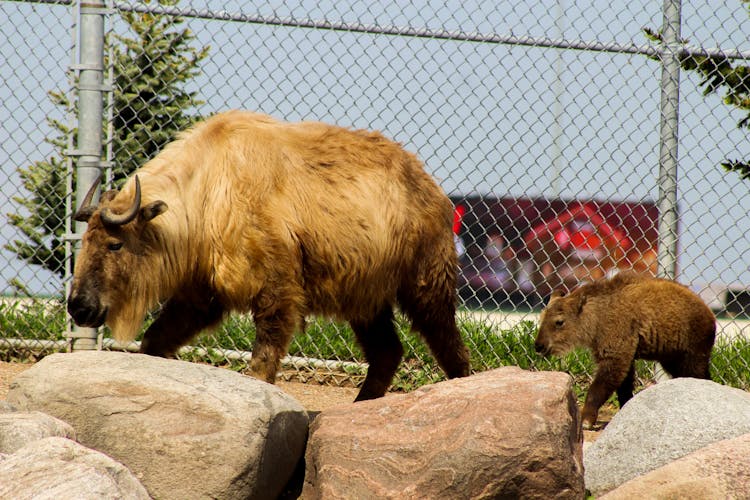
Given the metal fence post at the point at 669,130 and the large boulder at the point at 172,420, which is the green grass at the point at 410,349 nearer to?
the metal fence post at the point at 669,130

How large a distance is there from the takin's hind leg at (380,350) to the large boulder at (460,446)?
5.66ft

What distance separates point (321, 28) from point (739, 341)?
359 cm

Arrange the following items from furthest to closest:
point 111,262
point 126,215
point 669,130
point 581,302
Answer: point 581,302
point 669,130
point 111,262
point 126,215

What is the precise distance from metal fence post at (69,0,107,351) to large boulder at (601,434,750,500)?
3.78 m

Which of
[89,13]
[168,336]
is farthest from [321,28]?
[168,336]

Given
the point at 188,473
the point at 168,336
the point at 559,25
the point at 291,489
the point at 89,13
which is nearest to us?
the point at 188,473

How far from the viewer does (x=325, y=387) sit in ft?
21.9

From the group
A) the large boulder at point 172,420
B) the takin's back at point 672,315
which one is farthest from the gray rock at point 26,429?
the takin's back at point 672,315

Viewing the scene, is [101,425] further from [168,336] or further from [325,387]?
[325,387]

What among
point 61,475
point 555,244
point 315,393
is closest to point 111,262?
point 61,475

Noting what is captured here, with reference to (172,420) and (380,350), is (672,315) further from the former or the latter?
(172,420)

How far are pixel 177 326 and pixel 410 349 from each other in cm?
214

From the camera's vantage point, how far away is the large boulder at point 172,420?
3613 mm

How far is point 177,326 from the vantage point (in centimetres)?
513
